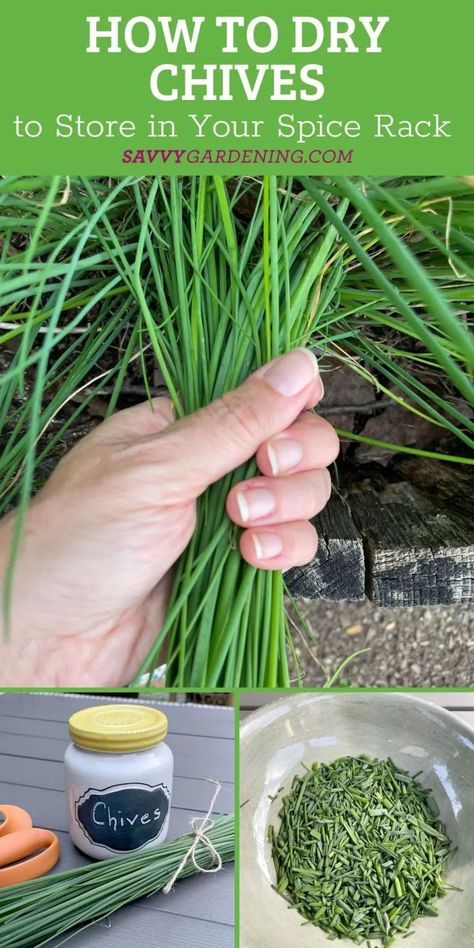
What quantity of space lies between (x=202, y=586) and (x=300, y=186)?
0.32 m

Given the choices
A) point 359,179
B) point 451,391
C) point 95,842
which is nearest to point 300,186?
point 359,179

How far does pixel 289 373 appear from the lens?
526 millimetres

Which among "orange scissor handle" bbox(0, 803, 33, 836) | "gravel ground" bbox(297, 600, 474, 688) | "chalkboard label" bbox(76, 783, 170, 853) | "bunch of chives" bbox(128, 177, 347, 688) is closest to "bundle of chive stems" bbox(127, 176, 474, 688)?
"bunch of chives" bbox(128, 177, 347, 688)

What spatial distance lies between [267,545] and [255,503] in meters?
0.03

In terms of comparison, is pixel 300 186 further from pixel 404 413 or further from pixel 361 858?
pixel 361 858

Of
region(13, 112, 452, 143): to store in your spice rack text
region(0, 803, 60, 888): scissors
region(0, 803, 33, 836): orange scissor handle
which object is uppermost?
region(13, 112, 452, 143): to store in your spice rack text

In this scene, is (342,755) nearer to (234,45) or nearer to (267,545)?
(267,545)

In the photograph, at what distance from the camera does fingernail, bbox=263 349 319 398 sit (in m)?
0.53

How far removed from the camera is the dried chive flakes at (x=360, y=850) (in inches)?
24.6

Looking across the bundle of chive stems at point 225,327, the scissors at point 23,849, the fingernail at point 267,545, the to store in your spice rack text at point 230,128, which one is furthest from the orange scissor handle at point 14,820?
the to store in your spice rack text at point 230,128

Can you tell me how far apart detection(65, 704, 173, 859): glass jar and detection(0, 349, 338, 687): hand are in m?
0.06

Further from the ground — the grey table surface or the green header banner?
the green header banner

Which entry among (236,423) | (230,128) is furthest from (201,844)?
(230,128)

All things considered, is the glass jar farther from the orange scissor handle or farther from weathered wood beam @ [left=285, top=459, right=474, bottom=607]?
weathered wood beam @ [left=285, top=459, right=474, bottom=607]
